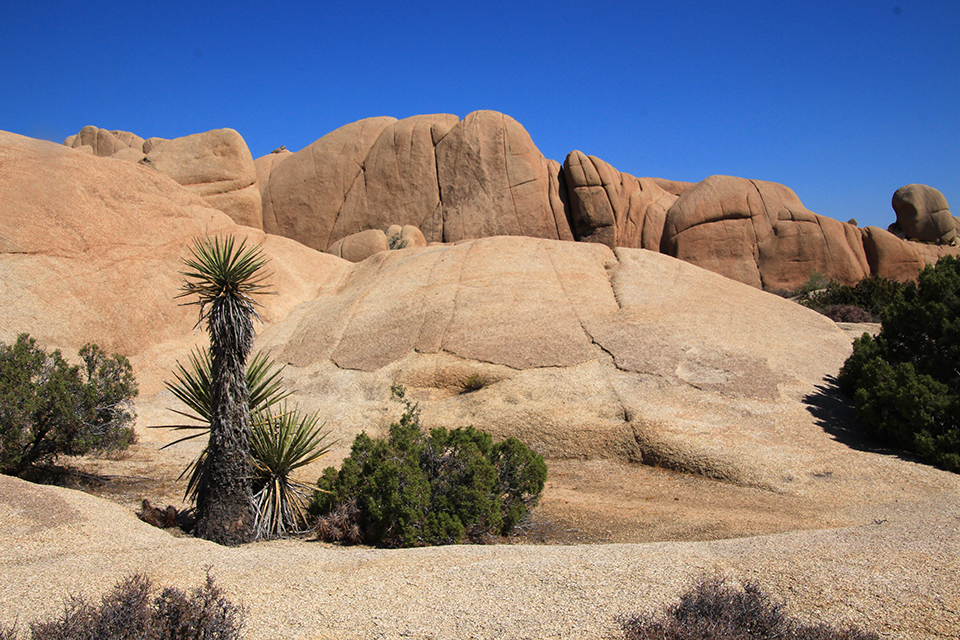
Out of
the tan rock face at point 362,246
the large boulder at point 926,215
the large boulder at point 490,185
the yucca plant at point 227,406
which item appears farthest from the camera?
the large boulder at point 926,215

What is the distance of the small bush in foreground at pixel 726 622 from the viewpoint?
152 inches

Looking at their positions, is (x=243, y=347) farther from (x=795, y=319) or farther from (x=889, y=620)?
(x=795, y=319)

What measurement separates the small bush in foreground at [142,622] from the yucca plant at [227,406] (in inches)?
133

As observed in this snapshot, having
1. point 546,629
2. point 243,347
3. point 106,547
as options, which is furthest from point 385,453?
point 546,629

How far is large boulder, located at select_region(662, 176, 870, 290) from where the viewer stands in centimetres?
2925

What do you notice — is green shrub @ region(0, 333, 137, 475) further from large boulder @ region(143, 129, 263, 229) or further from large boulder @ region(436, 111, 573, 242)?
large boulder @ region(436, 111, 573, 242)

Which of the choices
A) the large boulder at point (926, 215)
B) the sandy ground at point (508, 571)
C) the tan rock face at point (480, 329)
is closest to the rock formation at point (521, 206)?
the large boulder at point (926, 215)

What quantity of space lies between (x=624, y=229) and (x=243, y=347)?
2503 centimetres

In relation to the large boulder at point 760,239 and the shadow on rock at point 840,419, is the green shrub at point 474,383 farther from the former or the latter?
the large boulder at point 760,239

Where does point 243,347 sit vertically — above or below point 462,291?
below

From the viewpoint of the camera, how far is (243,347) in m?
7.62


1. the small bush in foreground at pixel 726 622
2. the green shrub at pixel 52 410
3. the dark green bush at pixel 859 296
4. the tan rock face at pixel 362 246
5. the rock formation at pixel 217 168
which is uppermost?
the rock formation at pixel 217 168

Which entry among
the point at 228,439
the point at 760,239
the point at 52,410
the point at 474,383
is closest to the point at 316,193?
the point at 474,383

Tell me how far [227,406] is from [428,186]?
2282 centimetres
